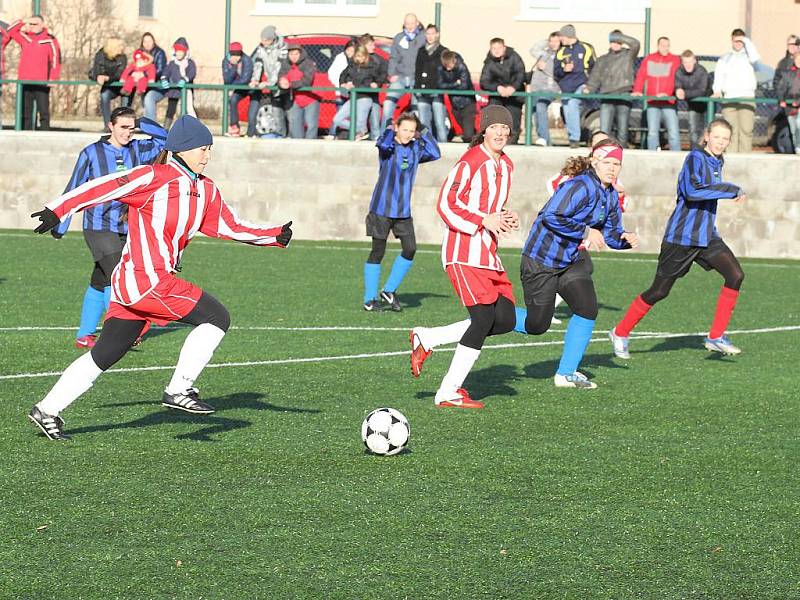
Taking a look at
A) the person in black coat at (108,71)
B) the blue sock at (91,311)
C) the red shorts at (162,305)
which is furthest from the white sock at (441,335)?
the person in black coat at (108,71)

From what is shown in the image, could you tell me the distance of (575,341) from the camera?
32.8 feet

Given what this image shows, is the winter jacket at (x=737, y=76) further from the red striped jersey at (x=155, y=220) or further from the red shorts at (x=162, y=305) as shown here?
the red shorts at (x=162, y=305)

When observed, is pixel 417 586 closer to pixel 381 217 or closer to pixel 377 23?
pixel 381 217

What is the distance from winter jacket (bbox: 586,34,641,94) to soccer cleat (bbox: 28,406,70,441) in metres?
14.7

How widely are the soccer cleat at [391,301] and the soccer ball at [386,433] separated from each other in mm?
6547

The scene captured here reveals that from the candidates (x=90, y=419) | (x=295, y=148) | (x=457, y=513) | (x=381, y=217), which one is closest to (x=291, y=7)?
(x=295, y=148)

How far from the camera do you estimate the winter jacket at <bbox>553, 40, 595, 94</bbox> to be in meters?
21.3

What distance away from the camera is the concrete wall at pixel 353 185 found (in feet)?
69.2

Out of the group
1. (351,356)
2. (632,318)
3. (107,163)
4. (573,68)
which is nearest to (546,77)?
(573,68)

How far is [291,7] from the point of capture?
3111 centimetres

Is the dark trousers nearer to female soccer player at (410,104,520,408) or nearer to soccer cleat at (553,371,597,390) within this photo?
soccer cleat at (553,371,597,390)

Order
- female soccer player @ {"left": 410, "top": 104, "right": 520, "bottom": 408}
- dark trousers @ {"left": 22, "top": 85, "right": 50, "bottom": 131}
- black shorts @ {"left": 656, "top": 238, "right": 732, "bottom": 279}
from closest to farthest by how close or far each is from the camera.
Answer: female soccer player @ {"left": 410, "top": 104, "right": 520, "bottom": 408} → black shorts @ {"left": 656, "top": 238, "right": 732, "bottom": 279} → dark trousers @ {"left": 22, "top": 85, "right": 50, "bottom": 131}

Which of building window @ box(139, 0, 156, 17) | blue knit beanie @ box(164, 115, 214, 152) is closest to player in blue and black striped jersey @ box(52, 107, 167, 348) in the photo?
blue knit beanie @ box(164, 115, 214, 152)

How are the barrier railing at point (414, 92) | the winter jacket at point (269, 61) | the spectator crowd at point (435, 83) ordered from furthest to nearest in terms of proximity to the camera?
the winter jacket at point (269, 61)
the spectator crowd at point (435, 83)
the barrier railing at point (414, 92)
